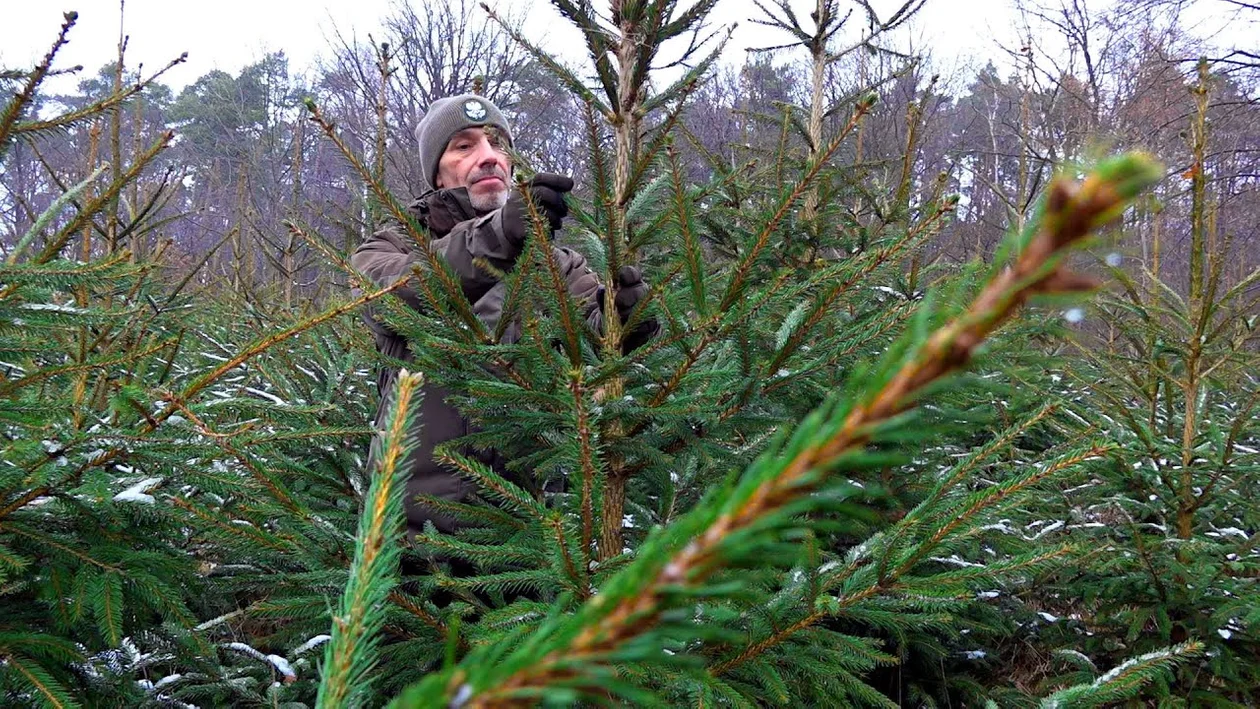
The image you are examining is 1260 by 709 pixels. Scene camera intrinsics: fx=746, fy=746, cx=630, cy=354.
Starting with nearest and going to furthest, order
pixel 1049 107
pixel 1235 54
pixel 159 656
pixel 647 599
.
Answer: pixel 647 599 < pixel 159 656 < pixel 1235 54 < pixel 1049 107

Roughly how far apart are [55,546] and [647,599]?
6.93ft

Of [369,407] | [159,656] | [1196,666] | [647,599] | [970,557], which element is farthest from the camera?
[369,407]

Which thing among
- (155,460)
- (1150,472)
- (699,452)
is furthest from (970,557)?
(155,460)

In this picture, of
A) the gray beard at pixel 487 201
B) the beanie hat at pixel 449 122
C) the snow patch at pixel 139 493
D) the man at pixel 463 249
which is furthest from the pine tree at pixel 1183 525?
the snow patch at pixel 139 493

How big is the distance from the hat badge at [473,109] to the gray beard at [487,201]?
0.35 m

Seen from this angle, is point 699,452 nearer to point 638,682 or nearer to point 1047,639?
point 638,682

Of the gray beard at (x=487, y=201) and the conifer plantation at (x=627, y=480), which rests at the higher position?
the gray beard at (x=487, y=201)

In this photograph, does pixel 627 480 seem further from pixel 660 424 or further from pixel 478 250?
pixel 478 250

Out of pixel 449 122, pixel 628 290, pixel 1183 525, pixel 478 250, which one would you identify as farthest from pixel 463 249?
pixel 1183 525

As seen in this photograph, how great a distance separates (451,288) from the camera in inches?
79.9

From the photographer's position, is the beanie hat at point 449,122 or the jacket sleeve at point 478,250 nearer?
the jacket sleeve at point 478,250

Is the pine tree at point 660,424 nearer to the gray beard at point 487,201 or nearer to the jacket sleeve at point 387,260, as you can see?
the jacket sleeve at point 387,260

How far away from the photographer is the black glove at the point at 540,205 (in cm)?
199

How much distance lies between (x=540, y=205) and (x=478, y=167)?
1392 mm
